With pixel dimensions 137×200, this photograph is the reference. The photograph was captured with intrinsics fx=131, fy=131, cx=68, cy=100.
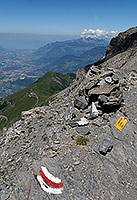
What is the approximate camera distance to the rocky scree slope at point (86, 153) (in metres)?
12.7

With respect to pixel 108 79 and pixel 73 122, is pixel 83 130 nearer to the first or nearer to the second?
pixel 73 122

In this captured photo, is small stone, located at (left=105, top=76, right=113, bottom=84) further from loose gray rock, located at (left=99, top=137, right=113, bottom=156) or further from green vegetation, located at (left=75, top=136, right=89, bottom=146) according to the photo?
green vegetation, located at (left=75, top=136, right=89, bottom=146)

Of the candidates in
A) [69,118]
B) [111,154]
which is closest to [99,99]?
[69,118]

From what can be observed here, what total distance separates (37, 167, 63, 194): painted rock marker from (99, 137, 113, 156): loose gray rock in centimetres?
554

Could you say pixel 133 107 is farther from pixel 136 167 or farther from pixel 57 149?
pixel 57 149

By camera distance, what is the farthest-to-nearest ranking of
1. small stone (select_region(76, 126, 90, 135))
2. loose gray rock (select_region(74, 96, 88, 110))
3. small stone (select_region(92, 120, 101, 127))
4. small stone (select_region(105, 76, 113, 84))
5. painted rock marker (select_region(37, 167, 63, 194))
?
small stone (select_region(105, 76, 113, 84)) < loose gray rock (select_region(74, 96, 88, 110)) < small stone (select_region(92, 120, 101, 127)) < small stone (select_region(76, 126, 90, 135)) < painted rock marker (select_region(37, 167, 63, 194))

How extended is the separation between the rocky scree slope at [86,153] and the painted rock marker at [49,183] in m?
0.35

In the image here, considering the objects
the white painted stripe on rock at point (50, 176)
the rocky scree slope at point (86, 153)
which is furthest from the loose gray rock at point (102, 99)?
the white painted stripe on rock at point (50, 176)

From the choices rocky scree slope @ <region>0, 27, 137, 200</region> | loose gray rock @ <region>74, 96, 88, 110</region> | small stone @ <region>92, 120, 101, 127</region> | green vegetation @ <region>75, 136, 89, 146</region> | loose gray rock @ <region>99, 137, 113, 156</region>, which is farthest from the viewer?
loose gray rock @ <region>74, 96, 88, 110</region>

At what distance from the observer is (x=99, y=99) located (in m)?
19.6

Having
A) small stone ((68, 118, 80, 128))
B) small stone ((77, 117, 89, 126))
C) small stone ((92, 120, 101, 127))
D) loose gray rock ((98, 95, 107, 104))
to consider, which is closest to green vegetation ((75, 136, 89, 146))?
small stone ((77, 117, 89, 126))

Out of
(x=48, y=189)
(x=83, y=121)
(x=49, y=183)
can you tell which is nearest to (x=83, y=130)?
(x=83, y=121)

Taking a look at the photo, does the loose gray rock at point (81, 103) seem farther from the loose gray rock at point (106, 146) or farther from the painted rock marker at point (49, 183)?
the painted rock marker at point (49, 183)

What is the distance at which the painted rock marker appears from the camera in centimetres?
1245
